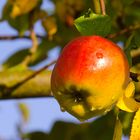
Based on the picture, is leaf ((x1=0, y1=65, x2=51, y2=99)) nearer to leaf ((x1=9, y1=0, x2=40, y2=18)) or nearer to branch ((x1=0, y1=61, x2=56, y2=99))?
branch ((x1=0, y1=61, x2=56, y2=99))

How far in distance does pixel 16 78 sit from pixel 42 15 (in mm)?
248

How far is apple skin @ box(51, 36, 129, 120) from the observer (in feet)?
3.25

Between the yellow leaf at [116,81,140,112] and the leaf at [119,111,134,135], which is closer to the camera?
the yellow leaf at [116,81,140,112]

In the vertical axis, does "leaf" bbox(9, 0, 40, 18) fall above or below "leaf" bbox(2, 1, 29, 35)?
above

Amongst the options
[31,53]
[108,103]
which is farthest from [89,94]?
[31,53]

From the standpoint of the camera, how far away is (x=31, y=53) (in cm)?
188

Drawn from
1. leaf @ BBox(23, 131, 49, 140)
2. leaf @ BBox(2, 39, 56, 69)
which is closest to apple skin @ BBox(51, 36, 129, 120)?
leaf @ BBox(2, 39, 56, 69)

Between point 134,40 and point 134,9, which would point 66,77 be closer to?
point 134,40

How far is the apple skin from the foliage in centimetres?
43

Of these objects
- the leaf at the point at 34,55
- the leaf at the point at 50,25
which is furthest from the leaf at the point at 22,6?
the leaf at the point at 34,55

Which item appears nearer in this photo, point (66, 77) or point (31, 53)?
point (66, 77)

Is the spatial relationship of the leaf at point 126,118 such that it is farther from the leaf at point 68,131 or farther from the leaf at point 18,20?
the leaf at point 18,20

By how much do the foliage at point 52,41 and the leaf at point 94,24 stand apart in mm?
334

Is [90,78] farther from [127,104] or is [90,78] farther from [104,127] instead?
[104,127]
